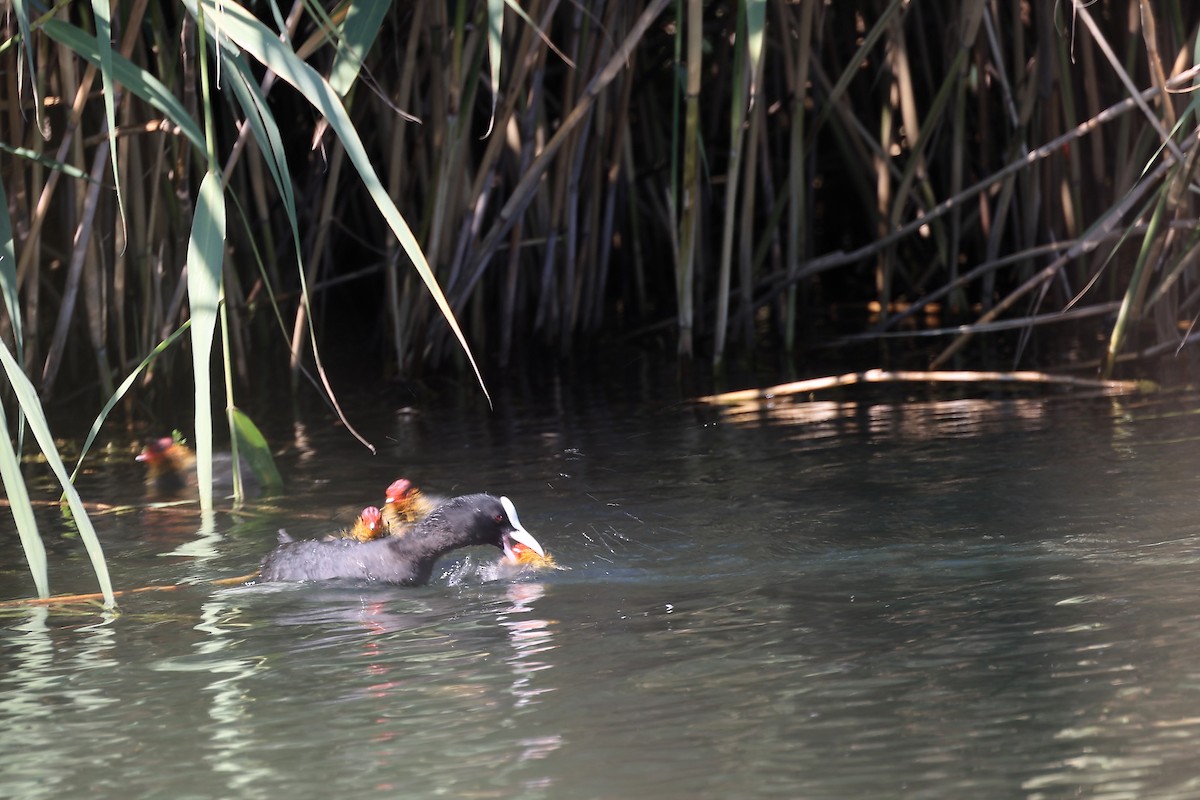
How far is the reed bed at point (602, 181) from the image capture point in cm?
491

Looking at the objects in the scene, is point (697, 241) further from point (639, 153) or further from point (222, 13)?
point (222, 13)

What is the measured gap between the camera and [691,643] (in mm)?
2820

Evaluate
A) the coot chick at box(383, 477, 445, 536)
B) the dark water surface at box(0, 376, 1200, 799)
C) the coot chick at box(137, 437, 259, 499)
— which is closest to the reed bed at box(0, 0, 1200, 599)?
the coot chick at box(137, 437, 259, 499)

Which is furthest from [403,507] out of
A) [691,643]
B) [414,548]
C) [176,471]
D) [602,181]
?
[602,181]

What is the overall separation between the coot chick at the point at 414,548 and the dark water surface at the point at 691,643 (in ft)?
0.24

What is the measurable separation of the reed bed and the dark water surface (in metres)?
0.53

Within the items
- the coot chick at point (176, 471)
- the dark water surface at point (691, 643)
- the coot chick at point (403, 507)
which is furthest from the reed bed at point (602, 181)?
the dark water surface at point (691, 643)

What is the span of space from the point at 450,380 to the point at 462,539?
9.97 ft

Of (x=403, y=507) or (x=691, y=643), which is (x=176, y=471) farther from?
(x=691, y=643)

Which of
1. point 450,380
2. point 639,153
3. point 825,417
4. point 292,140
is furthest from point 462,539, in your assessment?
point 639,153

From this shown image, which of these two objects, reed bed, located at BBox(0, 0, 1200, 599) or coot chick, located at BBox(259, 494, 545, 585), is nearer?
coot chick, located at BBox(259, 494, 545, 585)

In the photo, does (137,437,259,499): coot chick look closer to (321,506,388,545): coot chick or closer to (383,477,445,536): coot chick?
(383,477,445,536): coot chick

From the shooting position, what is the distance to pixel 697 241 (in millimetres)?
7152

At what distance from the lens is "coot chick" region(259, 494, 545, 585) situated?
357cm
